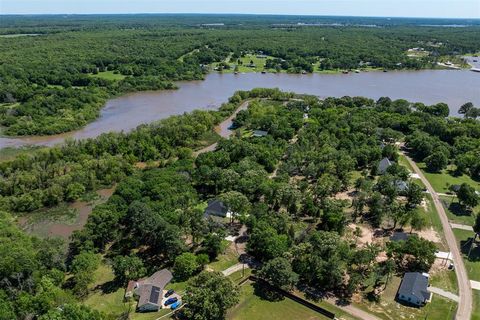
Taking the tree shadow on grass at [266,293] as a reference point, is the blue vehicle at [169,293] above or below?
above

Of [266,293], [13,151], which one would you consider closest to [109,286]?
[266,293]

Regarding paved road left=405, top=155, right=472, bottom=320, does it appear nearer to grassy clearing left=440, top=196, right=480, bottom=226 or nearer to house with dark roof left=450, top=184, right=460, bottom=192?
grassy clearing left=440, top=196, right=480, bottom=226

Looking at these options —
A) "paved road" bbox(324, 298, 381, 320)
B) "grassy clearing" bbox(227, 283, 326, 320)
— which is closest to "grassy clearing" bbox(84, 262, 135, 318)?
"grassy clearing" bbox(227, 283, 326, 320)

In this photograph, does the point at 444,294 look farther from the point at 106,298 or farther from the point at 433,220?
the point at 106,298

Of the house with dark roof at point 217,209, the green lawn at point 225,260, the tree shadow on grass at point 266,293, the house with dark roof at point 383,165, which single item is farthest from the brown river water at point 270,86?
the tree shadow on grass at point 266,293

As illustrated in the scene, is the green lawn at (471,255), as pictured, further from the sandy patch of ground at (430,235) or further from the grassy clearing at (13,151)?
the grassy clearing at (13,151)

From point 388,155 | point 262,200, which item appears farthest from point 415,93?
point 262,200
